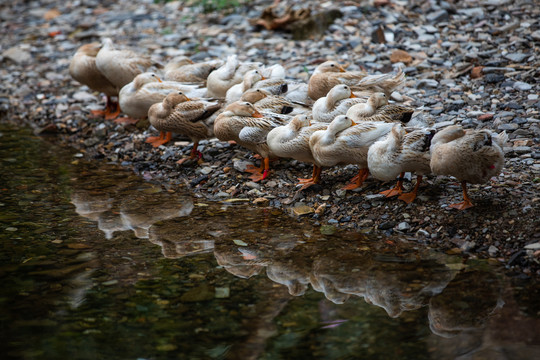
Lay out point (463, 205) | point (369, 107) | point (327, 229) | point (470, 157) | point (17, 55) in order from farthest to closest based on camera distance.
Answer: point (17, 55) → point (369, 107) → point (327, 229) → point (463, 205) → point (470, 157)

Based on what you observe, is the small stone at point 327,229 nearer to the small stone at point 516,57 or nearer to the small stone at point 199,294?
the small stone at point 199,294

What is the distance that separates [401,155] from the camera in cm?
589

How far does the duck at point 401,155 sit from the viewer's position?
231 inches

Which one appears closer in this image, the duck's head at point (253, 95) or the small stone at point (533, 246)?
the small stone at point (533, 246)

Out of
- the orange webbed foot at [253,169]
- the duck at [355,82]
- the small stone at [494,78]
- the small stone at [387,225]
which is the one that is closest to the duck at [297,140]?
the orange webbed foot at [253,169]

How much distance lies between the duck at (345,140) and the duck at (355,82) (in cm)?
138

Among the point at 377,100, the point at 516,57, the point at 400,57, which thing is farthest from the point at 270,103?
the point at 516,57

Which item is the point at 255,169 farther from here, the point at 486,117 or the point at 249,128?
the point at 486,117

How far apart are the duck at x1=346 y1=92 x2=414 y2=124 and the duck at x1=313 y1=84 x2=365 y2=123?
0.28 m

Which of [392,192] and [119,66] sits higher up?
[119,66]

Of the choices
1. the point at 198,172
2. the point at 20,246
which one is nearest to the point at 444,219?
the point at 198,172

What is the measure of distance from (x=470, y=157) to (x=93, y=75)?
6.26 meters

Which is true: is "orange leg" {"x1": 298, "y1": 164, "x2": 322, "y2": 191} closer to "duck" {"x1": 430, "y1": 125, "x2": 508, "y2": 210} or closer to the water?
the water

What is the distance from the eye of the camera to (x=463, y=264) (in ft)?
16.9
